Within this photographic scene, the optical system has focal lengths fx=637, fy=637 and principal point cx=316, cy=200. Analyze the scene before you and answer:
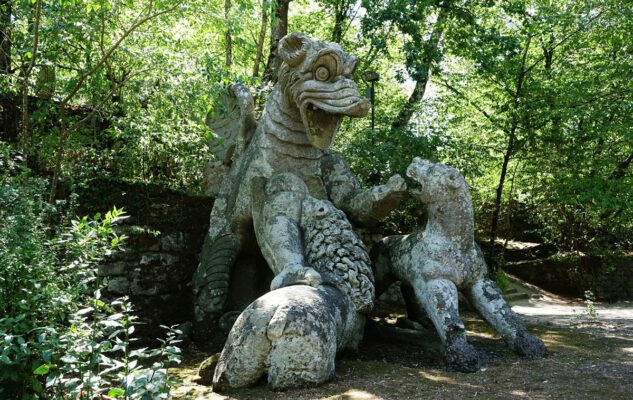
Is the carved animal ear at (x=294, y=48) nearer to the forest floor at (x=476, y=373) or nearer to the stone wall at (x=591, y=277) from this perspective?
the forest floor at (x=476, y=373)

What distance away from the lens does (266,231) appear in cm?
485

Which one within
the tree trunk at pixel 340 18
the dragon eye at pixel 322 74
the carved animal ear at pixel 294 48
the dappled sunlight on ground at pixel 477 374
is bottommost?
the dappled sunlight on ground at pixel 477 374

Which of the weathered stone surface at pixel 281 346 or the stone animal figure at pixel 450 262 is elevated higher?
the stone animal figure at pixel 450 262

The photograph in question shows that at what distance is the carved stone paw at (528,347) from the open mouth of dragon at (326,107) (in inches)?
78.2

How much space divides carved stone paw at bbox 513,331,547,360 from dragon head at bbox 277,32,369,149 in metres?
1.99

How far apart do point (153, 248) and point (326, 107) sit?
2.40 meters

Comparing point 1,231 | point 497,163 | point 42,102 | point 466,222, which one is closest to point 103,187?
point 42,102

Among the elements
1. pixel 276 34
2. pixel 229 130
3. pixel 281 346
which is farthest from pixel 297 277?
pixel 276 34

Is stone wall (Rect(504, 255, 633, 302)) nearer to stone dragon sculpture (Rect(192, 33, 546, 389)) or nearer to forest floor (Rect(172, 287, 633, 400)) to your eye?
forest floor (Rect(172, 287, 633, 400))

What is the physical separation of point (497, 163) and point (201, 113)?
6332mm

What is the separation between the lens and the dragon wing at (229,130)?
584cm

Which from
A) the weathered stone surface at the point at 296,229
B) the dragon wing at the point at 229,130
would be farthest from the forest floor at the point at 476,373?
the dragon wing at the point at 229,130

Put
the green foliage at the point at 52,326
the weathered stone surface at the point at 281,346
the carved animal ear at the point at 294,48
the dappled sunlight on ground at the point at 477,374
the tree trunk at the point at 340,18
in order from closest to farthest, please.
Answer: the green foliage at the point at 52,326 < the dappled sunlight on ground at the point at 477,374 < the weathered stone surface at the point at 281,346 < the carved animal ear at the point at 294,48 < the tree trunk at the point at 340,18

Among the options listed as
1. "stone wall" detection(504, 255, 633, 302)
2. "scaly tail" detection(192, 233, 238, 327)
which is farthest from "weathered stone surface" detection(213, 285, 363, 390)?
"stone wall" detection(504, 255, 633, 302)
